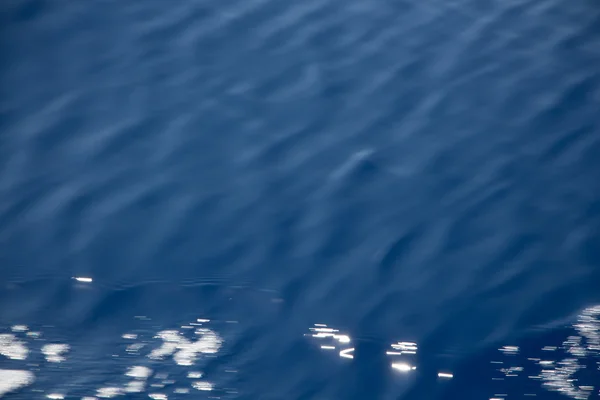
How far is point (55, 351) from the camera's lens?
9.18 feet

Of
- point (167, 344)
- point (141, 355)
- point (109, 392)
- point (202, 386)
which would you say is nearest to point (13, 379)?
point (109, 392)

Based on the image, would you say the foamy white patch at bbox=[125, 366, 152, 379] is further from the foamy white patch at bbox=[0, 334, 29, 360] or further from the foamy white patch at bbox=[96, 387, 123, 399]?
the foamy white patch at bbox=[0, 334, 29, 360]

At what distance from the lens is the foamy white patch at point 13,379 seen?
2.65m

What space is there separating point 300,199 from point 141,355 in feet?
3.49

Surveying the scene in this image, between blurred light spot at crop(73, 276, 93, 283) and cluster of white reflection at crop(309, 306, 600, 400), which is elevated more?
blurred light spot at crop(73, 276, 93, 283)

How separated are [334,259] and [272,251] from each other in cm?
28

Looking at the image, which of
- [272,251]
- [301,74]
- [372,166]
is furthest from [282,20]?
[272,251]

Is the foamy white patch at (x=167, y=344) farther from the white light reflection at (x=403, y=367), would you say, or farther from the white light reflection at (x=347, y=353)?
the white light reflection at (x=403, y=367)

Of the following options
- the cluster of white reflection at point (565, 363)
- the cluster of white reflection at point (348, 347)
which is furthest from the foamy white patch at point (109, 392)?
the cluster of white reflection at point (565, 363)

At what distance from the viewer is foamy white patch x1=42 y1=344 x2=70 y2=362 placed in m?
2.77

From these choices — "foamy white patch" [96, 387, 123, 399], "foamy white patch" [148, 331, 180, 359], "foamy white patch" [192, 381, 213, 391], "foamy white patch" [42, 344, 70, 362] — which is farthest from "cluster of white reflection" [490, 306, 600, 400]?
"foamy white patch" [42, 344, 70, 362]

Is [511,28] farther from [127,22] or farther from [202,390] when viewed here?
[202,390]

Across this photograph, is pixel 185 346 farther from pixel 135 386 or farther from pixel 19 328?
pixel 19 328

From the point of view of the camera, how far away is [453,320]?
9.86ft
